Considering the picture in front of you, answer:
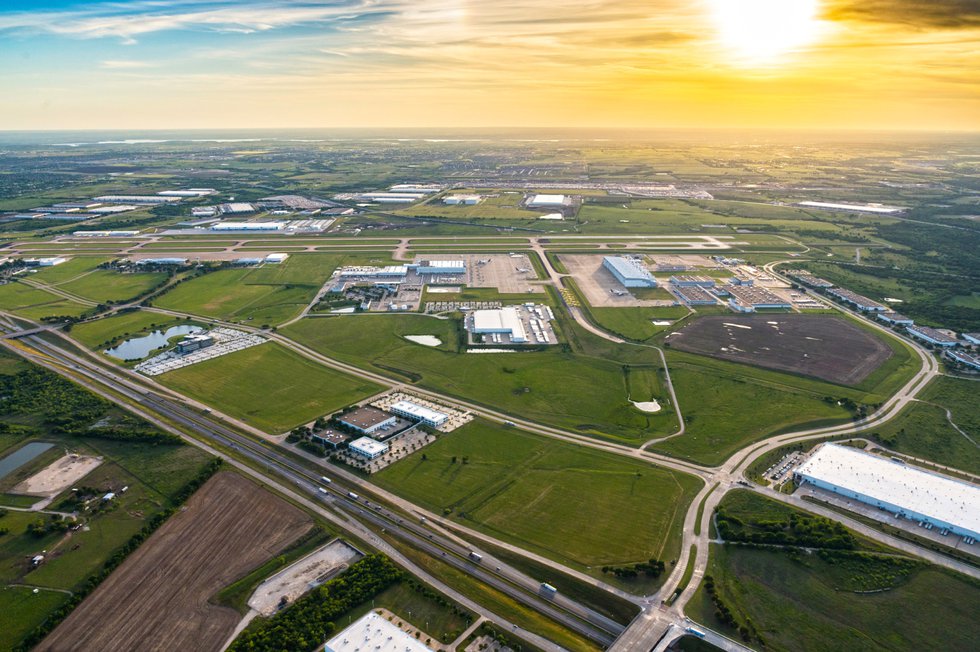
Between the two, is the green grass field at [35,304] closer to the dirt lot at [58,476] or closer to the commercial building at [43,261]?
the commercial building at [43,261]

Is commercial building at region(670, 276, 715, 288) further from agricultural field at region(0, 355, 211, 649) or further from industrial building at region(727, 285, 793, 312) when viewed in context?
agricultural field at region(0, 355, 211, 649)

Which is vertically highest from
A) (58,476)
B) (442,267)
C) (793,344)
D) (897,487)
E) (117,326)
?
(117,326)

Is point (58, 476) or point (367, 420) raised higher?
point (58, 476)

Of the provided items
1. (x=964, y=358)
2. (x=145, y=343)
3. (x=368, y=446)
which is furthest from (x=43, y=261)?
(x=964, y=358)

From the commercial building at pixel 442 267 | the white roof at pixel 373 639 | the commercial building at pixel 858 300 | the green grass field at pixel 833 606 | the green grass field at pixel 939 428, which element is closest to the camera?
the white roof at pixel 373 639

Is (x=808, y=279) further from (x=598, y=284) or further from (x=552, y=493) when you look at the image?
(x=552, y=493)

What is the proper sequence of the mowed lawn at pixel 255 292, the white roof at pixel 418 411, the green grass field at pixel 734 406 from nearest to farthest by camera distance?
the green grass field at pixel 734 406 → the white roof at pixel 418 411 → the mowed lawn at pixel 255 292

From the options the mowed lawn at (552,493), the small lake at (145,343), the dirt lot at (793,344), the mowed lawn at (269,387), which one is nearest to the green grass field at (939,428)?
the dirt lot at (793,344)

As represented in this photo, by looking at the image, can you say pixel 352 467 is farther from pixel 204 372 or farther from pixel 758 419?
pixel 758 419
